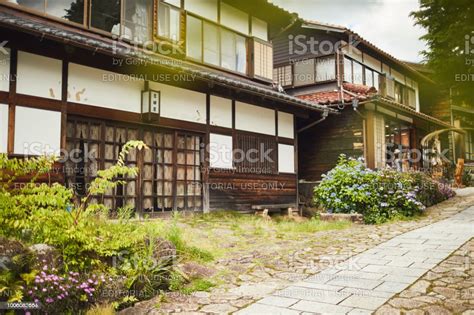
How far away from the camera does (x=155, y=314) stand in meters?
3.99

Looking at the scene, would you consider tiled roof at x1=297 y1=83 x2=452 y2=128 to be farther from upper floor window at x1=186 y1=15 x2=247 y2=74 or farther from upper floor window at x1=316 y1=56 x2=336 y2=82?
upper floor window at x1=186 y1=15 x2=247 y2=74

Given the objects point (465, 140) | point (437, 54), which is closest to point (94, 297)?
point (437, 54)

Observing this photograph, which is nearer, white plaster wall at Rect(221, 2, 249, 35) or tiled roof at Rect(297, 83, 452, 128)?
white plaster wall at Rect(221, 2, 249, 35)

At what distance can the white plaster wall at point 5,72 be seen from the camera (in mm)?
7219

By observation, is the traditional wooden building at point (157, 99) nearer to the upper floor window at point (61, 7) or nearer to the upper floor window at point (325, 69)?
the upper floor window at point (61, 7)

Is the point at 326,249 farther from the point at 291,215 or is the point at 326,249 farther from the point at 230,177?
the point at 291,215

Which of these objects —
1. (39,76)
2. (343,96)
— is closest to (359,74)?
(343,96)

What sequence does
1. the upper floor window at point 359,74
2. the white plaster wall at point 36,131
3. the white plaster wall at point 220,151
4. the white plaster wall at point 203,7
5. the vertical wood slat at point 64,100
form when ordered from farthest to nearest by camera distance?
the upper floor window at point 359,74 → the white plaster wall at point 203,7 → the white plaster wall at point 220,151 → the vertical wood slat at point 64,100 → the white plaster wall at point 36,131

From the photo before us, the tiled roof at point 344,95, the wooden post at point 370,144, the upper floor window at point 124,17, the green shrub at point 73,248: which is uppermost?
the upper floor window at point 124,17

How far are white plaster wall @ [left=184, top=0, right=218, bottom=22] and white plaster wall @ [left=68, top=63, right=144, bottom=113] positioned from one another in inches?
138

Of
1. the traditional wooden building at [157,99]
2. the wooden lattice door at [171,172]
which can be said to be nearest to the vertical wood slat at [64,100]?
the traditional wooden building at [157,99]

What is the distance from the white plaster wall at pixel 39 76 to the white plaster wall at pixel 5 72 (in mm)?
183

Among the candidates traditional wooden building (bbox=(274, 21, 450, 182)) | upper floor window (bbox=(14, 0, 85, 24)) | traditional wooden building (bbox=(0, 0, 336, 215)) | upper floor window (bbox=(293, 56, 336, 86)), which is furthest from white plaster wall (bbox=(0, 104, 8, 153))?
upper floor window (bbox=(293, 56, 336, 86))

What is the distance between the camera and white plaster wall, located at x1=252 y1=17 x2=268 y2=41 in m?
14.0
